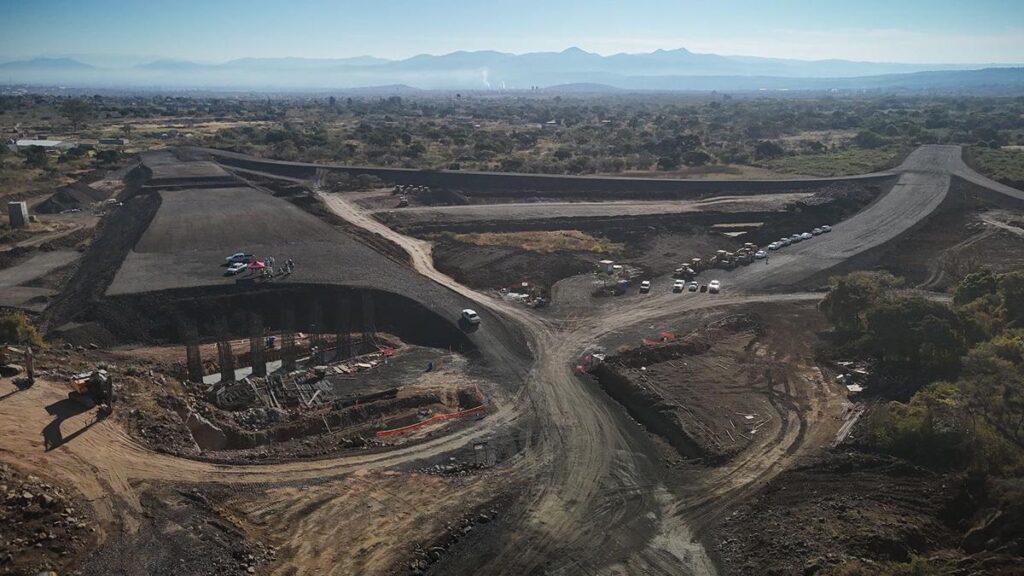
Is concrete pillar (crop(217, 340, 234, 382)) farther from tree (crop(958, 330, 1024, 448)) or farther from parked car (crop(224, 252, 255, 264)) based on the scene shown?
tree (crop(958, 330, 1024, 448))

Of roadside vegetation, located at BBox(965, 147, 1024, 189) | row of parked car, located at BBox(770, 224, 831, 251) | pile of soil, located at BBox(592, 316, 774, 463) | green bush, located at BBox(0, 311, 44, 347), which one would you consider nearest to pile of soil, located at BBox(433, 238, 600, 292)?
pile of soil, located at BBox(592, 316, 774, 463)

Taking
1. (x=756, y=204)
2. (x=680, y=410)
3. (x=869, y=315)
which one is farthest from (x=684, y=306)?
(x=756, y=204)

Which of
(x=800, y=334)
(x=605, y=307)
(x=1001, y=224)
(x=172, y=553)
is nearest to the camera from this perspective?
(x=172, y=553)

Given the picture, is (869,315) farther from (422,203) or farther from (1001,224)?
(422,203)

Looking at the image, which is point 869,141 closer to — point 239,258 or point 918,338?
point 918,338

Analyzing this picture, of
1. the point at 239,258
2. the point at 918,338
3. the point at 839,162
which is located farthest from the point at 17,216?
the point at 839,162

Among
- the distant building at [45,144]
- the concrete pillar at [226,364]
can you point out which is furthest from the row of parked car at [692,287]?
the distant building at [45,144]
